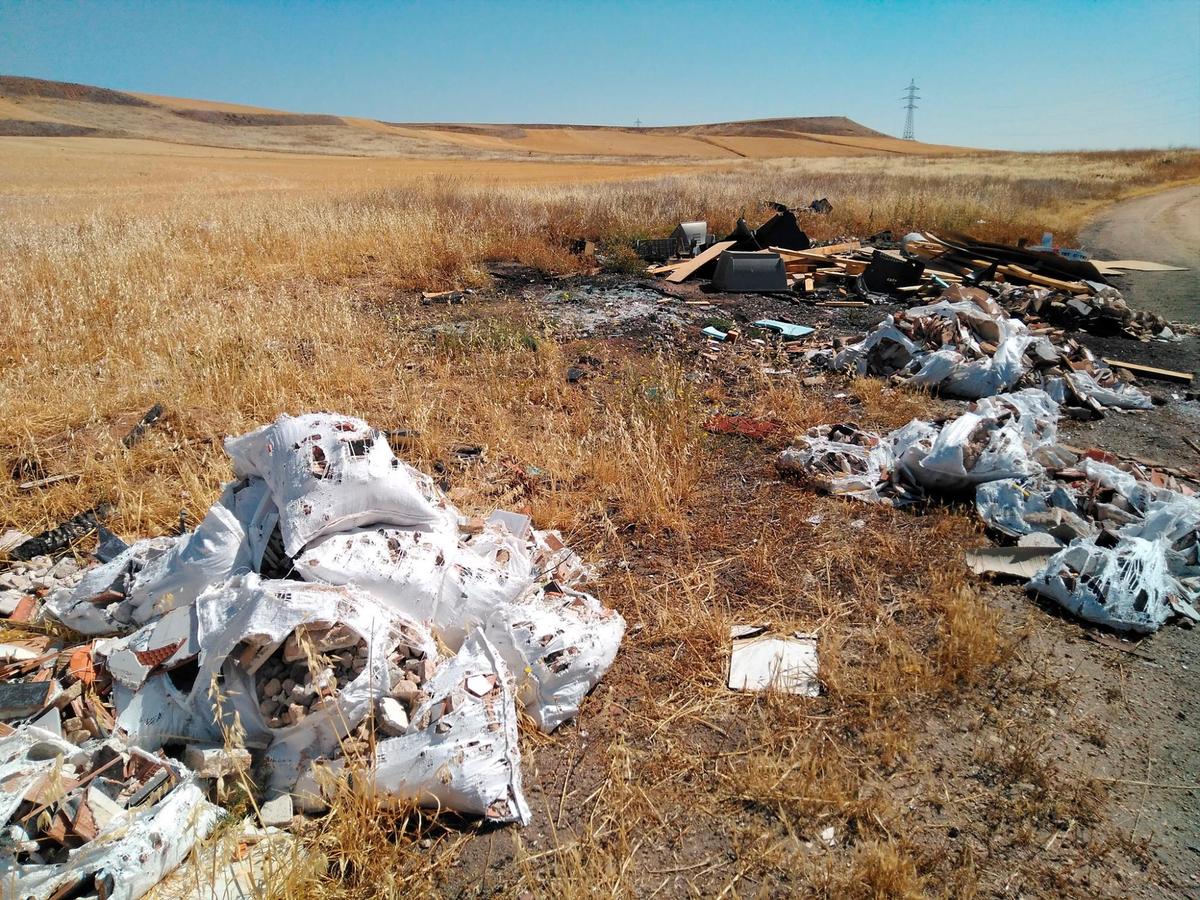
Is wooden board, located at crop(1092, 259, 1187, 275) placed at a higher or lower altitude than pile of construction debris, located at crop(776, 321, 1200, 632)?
higher

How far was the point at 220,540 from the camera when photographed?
259cm

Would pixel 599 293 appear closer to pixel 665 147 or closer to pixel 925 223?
pixel 925 223

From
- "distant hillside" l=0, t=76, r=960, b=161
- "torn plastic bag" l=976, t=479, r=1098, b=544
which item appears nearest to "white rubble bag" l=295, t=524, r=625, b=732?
"torn plastic bag" l=976, t=479, r=1098, b=544

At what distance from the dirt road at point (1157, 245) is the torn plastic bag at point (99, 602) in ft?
36.6

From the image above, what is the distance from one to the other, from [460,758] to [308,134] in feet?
245

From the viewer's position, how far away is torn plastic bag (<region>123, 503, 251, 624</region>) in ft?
8.36

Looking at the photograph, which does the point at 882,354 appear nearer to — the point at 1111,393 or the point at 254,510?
the point at 1111,393

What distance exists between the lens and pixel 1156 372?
6.21 metres

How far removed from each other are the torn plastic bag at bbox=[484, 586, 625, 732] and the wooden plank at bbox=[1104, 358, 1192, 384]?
6493mm

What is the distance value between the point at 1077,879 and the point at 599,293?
27.8 feet

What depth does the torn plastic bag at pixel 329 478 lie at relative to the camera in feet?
8.21

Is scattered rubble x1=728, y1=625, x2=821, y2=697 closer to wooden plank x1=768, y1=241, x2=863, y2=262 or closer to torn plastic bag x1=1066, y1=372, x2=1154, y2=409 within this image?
torn plastic bag x1=1066, y1=372, x2=1154, y2=409

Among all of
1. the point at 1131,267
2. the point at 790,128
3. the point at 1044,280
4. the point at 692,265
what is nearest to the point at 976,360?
the point at 1044,280

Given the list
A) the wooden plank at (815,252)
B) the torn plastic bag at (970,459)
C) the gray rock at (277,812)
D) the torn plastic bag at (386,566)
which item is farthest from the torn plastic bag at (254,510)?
the wooden plank at (815,252)
